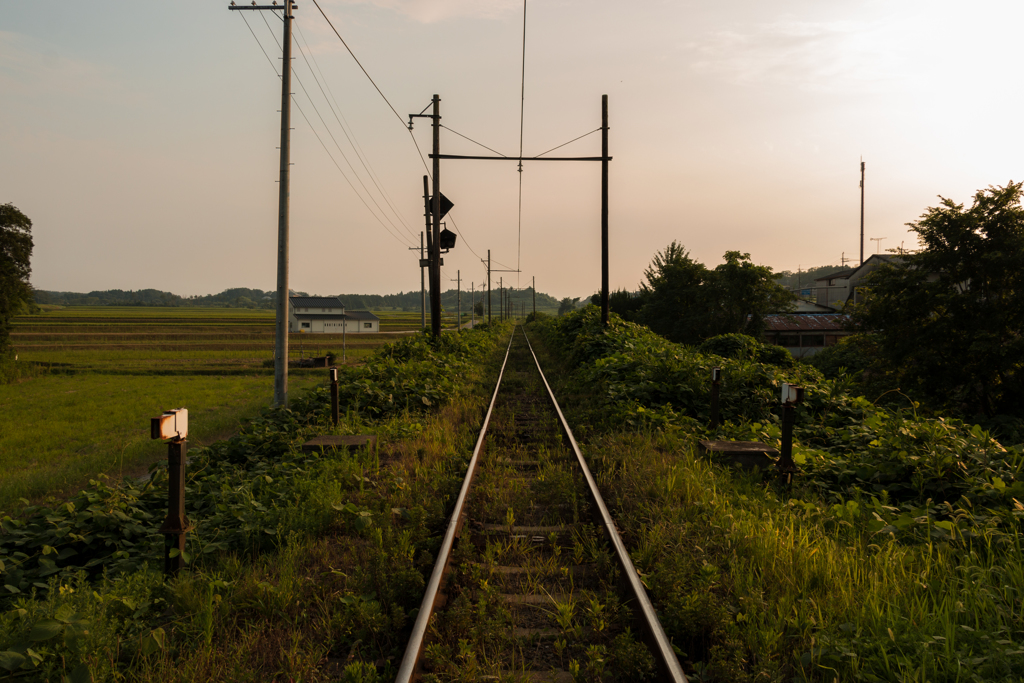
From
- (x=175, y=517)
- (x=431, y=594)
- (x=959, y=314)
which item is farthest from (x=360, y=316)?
(x=431, y=594)

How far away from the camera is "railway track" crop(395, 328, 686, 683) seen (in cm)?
278

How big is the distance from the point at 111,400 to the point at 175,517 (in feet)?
69.5

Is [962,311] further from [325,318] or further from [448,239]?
[325,318]

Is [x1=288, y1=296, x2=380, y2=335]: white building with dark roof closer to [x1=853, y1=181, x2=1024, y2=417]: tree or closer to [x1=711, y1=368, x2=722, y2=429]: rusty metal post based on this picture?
[x1=853, y1=181, x2=1024, y2=417]: tree

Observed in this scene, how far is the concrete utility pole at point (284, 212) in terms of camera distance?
11617 millimetres

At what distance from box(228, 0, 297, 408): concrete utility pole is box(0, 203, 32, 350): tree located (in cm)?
2785

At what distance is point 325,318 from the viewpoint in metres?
98.1

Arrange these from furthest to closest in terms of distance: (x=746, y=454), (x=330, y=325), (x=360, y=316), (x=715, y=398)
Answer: (x=360, y=316)
(x=330, y=325)
(x=715, y=398)
(x=746, y=454)

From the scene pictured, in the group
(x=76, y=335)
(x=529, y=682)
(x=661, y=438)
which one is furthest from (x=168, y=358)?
(x=529, y=682)

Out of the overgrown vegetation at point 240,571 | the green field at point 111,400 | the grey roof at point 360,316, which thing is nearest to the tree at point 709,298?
the green field at point 111,400

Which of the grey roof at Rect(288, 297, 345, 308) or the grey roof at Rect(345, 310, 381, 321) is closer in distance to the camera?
the grey roof at Rect(345, 310, 381, 321)

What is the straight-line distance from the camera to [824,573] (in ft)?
11.7

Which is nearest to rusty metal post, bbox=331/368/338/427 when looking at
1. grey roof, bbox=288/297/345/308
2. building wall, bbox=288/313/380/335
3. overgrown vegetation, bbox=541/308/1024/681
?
overgrown vegetation, bbox=541/308/1024/681

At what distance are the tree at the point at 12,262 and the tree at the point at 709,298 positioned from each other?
47.4 m
